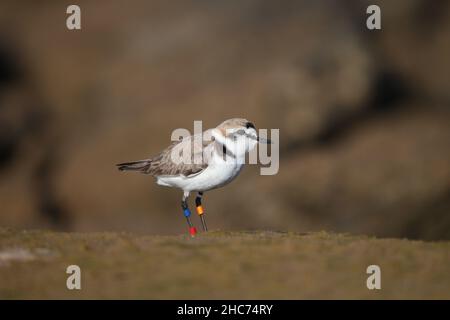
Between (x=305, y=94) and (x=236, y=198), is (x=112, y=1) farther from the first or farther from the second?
(x=236, y=198)

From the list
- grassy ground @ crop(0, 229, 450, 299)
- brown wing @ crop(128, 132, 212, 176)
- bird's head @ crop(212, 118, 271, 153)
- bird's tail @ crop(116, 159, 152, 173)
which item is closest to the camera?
grassy ground @ crop(0, 229, 450, 299)

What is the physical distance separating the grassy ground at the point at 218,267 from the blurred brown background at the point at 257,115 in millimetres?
9977

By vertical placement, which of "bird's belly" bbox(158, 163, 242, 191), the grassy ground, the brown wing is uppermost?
the brown wing

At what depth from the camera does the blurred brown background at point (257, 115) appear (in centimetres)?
2548

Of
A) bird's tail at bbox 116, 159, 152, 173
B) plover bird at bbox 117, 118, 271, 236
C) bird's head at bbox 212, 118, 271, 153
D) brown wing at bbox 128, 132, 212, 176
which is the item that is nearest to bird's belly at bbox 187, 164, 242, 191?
plover bird at bbox 117, 118, 271, 236

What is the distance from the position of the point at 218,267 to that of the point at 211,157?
12.0ft

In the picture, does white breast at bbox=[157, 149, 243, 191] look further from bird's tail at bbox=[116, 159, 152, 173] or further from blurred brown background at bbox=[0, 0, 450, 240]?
blurred brown background at bbox=[0, 0, 450, 240]

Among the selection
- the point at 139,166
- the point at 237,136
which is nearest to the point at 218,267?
the point at 237,136

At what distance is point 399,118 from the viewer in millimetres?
30297

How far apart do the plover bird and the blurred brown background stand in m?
9.05

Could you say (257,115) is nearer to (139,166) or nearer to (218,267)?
(139,166)

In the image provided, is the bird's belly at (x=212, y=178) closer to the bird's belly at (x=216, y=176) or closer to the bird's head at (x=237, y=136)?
the bird's belly at (x=216, y=176)

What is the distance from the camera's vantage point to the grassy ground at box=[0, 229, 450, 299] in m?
9.96

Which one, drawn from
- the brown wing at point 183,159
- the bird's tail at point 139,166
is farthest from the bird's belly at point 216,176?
the bird's tail at point 139,166
